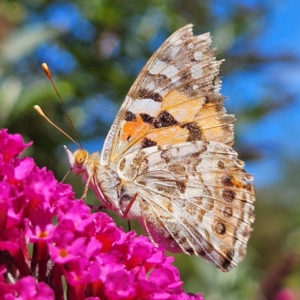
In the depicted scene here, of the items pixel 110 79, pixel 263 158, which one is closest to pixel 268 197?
pixel 263 158

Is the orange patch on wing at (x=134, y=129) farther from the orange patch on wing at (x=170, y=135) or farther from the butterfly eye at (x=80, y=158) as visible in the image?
the butterfly eye at (x=80, y=158)

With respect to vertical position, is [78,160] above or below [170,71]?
below

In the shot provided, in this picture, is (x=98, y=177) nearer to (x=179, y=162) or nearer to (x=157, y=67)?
(x=179, y=162)

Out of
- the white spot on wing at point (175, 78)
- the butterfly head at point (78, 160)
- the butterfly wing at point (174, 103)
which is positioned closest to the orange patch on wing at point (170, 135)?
the butterfly wing at point (174, 103)

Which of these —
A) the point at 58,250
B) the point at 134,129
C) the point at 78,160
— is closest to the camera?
the point at 58,250

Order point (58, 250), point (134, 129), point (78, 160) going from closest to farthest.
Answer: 1. point (58, 250)
2. point (78, 160)
3. point (134, 129)

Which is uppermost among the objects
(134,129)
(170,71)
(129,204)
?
(170,71)

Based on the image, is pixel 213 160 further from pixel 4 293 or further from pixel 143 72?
pixel 4 293

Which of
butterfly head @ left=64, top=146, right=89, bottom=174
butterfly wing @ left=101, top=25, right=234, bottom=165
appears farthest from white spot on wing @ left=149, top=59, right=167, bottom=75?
butterfly head @ left=64, top=146, right=89, bottom=174

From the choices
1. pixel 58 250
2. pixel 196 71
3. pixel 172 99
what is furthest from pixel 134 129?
pixel 58 250
